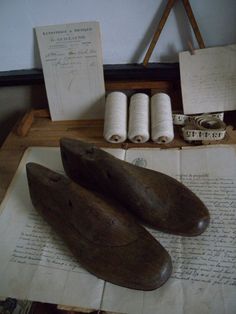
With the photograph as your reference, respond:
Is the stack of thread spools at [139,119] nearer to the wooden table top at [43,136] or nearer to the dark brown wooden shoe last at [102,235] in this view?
the wooden table top at [43,136]

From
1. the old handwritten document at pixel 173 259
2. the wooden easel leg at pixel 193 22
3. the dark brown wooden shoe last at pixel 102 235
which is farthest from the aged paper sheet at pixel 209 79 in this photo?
the dark brown wooden shoe last at pixel 102 235

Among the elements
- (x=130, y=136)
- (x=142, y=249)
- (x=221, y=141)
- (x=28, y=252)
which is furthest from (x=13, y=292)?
(x=221, y=141)

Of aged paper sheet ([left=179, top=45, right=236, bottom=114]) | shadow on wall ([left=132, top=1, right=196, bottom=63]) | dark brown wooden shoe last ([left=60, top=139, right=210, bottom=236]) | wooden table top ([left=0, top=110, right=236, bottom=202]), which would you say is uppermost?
shadow on wall ([left=132, top=1, right=196, bottom=63])

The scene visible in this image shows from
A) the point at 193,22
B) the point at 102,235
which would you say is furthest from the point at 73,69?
the point at 102,235

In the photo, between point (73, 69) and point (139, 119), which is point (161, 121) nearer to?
point (139, 119)

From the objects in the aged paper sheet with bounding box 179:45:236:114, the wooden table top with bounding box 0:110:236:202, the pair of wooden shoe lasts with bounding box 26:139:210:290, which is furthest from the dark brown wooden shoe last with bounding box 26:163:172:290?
the aged paper sheet with bounding box 179:45:236:114

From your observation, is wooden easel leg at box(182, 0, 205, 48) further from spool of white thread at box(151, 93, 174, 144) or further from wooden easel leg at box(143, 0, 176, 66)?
spool of white thread at box(151, 93, 174, 144)
